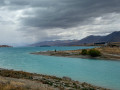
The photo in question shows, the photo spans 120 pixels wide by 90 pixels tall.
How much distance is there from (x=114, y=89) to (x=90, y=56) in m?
50.6

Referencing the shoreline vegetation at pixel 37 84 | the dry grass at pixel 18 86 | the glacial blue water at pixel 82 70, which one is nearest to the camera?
the dry grass at pixel 18 86

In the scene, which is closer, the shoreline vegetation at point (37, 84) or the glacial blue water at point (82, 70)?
the shoreline vegetation at point (37, 84)

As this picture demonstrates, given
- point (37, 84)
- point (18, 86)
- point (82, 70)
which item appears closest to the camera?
point (18, 86)

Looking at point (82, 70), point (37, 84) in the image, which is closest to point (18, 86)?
point (37, 84)

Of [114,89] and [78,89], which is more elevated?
[78,89]

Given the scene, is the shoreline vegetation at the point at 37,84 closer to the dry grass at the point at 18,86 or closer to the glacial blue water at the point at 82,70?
the dry grass at the point at 18,86

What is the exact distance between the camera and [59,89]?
14.6 metres

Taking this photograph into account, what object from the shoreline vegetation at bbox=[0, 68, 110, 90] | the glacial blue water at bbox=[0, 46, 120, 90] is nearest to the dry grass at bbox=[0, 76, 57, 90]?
the shoreline vegetation at bbox=[0, 68, 110, 90]

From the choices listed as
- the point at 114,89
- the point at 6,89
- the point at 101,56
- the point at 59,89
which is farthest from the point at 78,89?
the point at 101,56

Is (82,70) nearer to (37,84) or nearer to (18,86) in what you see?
(37,84)

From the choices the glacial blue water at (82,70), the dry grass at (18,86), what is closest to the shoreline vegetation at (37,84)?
the dry grass at (18,86)

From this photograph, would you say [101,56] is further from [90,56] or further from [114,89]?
[114,89]

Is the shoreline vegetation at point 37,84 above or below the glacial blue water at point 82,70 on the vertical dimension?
above

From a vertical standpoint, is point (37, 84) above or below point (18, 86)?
below
